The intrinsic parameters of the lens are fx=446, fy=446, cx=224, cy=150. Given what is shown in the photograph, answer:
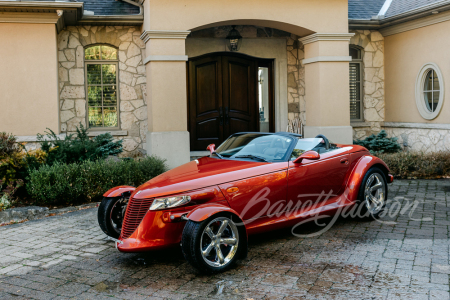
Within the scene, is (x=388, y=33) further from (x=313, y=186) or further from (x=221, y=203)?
(x=221, y=203)

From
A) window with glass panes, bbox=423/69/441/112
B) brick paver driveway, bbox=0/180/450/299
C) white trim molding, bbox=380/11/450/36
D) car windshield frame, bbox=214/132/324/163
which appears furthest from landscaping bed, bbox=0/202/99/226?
white trim molding, bbox=380/11/450/36

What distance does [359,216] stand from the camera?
6320mm

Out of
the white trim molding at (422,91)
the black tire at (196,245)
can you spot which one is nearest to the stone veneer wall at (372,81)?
the white trim molding at (422,91)

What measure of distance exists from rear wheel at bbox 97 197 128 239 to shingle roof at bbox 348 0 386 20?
9.09m

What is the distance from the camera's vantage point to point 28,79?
388 inches

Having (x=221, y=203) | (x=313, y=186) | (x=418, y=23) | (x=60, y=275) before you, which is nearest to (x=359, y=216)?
(x=313, y=186)

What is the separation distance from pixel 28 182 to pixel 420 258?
20.7 feet

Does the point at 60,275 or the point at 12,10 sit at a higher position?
the point at 12,10

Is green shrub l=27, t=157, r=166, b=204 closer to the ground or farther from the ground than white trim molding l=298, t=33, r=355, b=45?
closer to the ground

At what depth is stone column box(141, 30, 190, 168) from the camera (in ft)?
31.9

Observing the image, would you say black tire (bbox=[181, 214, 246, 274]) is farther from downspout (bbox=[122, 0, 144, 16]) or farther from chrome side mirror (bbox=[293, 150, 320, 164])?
downspout (bbox=[122, 0, 144, 16])

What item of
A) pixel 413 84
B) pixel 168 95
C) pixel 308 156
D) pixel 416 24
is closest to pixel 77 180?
pixel 168 95

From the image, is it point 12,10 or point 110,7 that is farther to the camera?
point 110,7

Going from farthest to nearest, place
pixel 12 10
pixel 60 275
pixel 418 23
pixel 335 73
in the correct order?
pixel 418 23 → pixel 335 73 → pixel 12 10 → pixel 60 275
